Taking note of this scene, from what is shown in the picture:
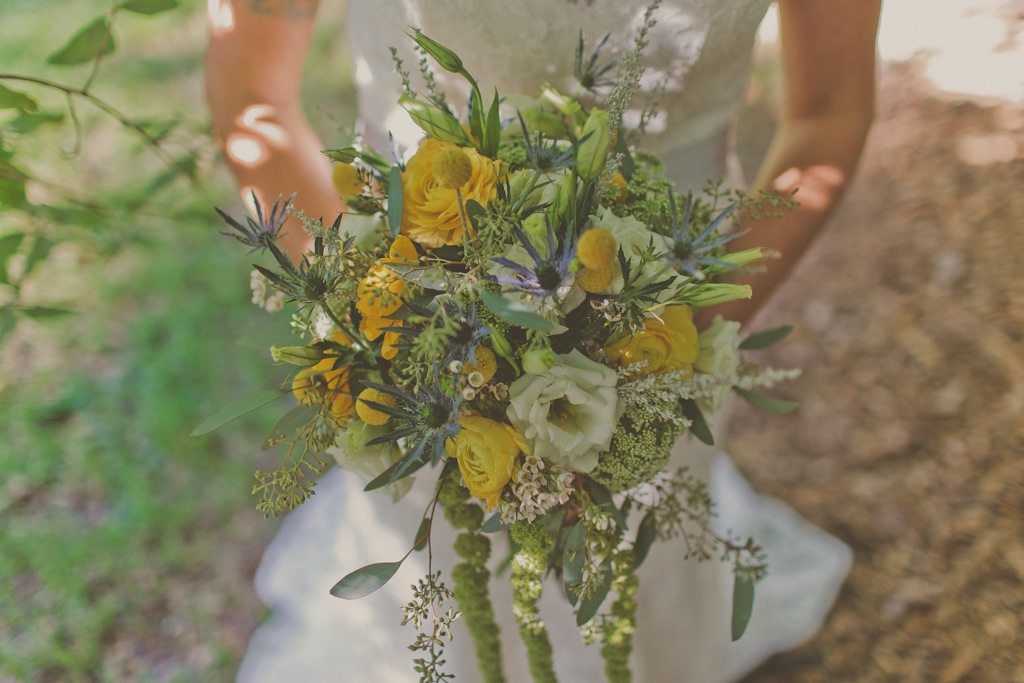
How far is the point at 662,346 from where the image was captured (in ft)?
2.84

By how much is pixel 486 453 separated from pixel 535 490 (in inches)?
3.1

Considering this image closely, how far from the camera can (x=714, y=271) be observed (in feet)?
2.77

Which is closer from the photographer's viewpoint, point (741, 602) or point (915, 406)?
point (741, 602)

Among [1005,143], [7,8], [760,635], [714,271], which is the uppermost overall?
[1005,143]

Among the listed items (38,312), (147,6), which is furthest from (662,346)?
(38,312)

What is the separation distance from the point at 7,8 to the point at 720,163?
11.3 feet

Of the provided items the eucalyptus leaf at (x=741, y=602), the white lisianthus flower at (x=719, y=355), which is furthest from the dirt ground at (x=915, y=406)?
the white lisianthus flower at (x=719, y=355)

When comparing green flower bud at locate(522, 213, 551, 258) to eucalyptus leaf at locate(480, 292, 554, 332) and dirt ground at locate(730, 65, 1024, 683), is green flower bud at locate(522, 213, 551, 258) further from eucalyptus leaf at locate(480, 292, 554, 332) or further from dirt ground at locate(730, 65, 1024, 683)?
dirt ground at locate(730, 65, 1024, 683)

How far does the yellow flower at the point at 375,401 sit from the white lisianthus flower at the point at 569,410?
0.51 feet

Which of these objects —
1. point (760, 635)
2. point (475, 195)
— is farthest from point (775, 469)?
point (475, 195)

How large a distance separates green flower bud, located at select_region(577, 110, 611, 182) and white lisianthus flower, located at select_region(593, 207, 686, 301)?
2.3 inches

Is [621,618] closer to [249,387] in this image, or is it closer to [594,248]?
[594,248]

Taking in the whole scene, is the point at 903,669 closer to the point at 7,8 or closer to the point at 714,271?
the point at 714,271

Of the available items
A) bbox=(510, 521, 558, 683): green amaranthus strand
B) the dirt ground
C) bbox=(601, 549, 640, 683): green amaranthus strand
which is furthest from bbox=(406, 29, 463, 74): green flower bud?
the dirt ground
